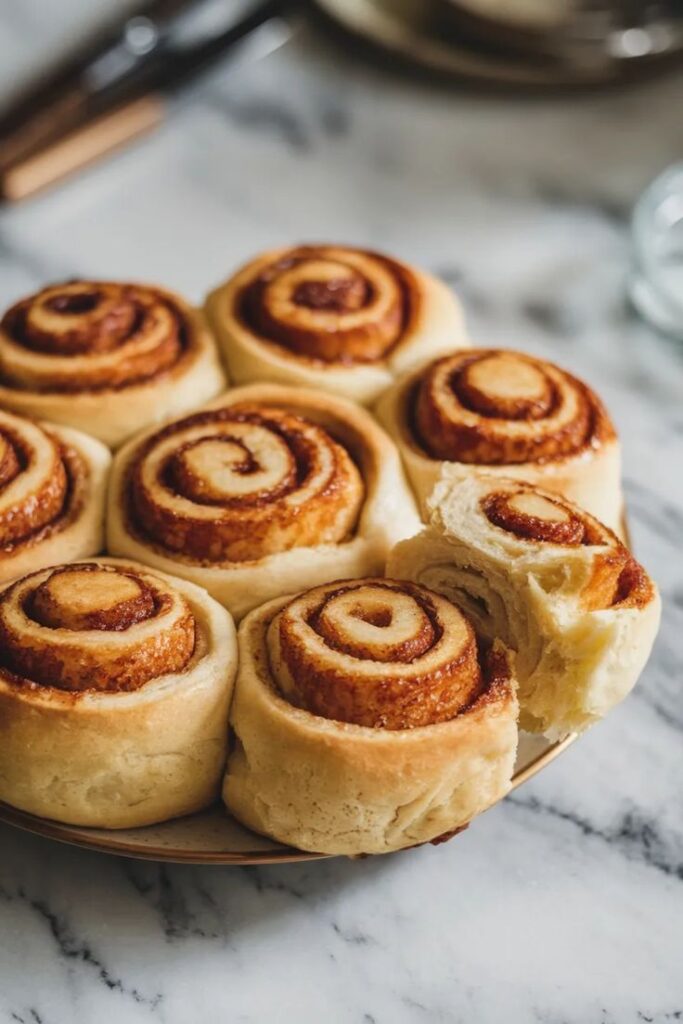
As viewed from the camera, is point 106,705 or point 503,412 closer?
point 106,705

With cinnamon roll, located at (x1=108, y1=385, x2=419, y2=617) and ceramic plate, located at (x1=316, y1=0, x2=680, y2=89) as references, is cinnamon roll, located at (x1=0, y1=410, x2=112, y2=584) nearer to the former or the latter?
cinnamon roll, located at (x1=108, y1=385, x2=419, y2=617)

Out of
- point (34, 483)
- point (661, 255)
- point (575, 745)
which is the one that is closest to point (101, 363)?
point (34, 483)

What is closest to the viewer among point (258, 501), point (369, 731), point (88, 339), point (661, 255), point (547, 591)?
point (369, 731)

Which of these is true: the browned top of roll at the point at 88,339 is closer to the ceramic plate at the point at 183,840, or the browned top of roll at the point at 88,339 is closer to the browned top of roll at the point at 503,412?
the browned top of roll at the point at 503,412

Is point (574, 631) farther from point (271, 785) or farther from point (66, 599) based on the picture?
point (66, 599)

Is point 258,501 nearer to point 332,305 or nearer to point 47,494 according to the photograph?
point 47,494

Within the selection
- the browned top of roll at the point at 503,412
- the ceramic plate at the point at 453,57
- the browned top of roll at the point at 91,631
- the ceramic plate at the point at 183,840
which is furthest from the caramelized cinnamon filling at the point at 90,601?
the ceramic plate at the point at 453,57
